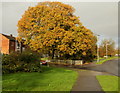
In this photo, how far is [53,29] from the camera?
2302 cm

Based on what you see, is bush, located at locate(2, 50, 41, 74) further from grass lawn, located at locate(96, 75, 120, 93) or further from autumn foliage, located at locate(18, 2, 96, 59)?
autumn foliage, located at locate(18, 2, 96, 59)

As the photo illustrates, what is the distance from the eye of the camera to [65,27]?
2473cm

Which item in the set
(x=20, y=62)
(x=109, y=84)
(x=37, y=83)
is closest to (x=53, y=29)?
(x=20, y=62)

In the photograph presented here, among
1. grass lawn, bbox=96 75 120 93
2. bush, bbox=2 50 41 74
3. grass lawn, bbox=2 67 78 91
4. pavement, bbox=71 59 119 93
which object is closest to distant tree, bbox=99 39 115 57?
pavement, bbox=71 59 119 93

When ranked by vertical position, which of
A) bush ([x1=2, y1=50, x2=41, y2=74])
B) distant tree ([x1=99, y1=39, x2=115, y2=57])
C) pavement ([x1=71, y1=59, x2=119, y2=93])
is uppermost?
distant tree ([x1=99, y1=39, x2=115, y2=57])

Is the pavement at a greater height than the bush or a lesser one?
lesser

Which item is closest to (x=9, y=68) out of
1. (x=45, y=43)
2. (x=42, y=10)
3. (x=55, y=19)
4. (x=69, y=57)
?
Result: (x=45, y=43)

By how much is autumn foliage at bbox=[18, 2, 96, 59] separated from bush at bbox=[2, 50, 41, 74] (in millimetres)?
7819

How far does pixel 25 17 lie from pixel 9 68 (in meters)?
15.1

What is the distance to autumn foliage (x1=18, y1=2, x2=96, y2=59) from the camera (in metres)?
22.5

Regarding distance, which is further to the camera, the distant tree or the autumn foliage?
the distant tree

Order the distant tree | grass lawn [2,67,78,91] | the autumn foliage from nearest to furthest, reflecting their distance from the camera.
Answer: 1. grass lawn [2,67,78,91]
2. the autumn foliage
3. the distant tree

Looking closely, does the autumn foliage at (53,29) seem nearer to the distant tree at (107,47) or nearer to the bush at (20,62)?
the bush at (20,62)

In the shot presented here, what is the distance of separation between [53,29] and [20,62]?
10488 mm
